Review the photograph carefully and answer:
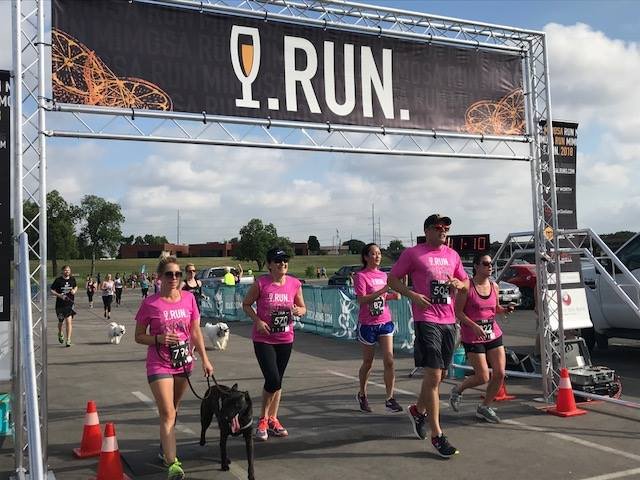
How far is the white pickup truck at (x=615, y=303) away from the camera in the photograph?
10.3 m

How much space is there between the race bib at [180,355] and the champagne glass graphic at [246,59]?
9.35 feet

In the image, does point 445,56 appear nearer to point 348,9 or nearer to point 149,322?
point 348,9

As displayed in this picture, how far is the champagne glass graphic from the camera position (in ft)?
21.9

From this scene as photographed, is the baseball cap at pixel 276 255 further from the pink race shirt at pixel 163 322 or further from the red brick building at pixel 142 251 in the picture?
the red brick building at pixel 142 251

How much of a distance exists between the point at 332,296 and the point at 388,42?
29.2ft

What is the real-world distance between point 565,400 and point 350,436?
2.60m

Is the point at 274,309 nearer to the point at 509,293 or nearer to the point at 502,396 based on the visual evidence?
the point at 502,396

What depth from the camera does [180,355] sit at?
5.06m

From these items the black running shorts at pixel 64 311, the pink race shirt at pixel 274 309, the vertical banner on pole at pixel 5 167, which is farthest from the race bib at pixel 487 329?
the black running shorts at pixel 64 311

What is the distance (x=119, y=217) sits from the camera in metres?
86.6

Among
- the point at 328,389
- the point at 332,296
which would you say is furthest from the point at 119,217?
the point at 328,389

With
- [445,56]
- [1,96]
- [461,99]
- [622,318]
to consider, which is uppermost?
[445,56]

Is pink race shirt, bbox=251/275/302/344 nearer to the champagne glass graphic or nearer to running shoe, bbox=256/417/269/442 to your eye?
running shoe, bbox=256/417/269/442

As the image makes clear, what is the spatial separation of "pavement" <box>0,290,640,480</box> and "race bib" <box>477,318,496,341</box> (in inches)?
37.1
